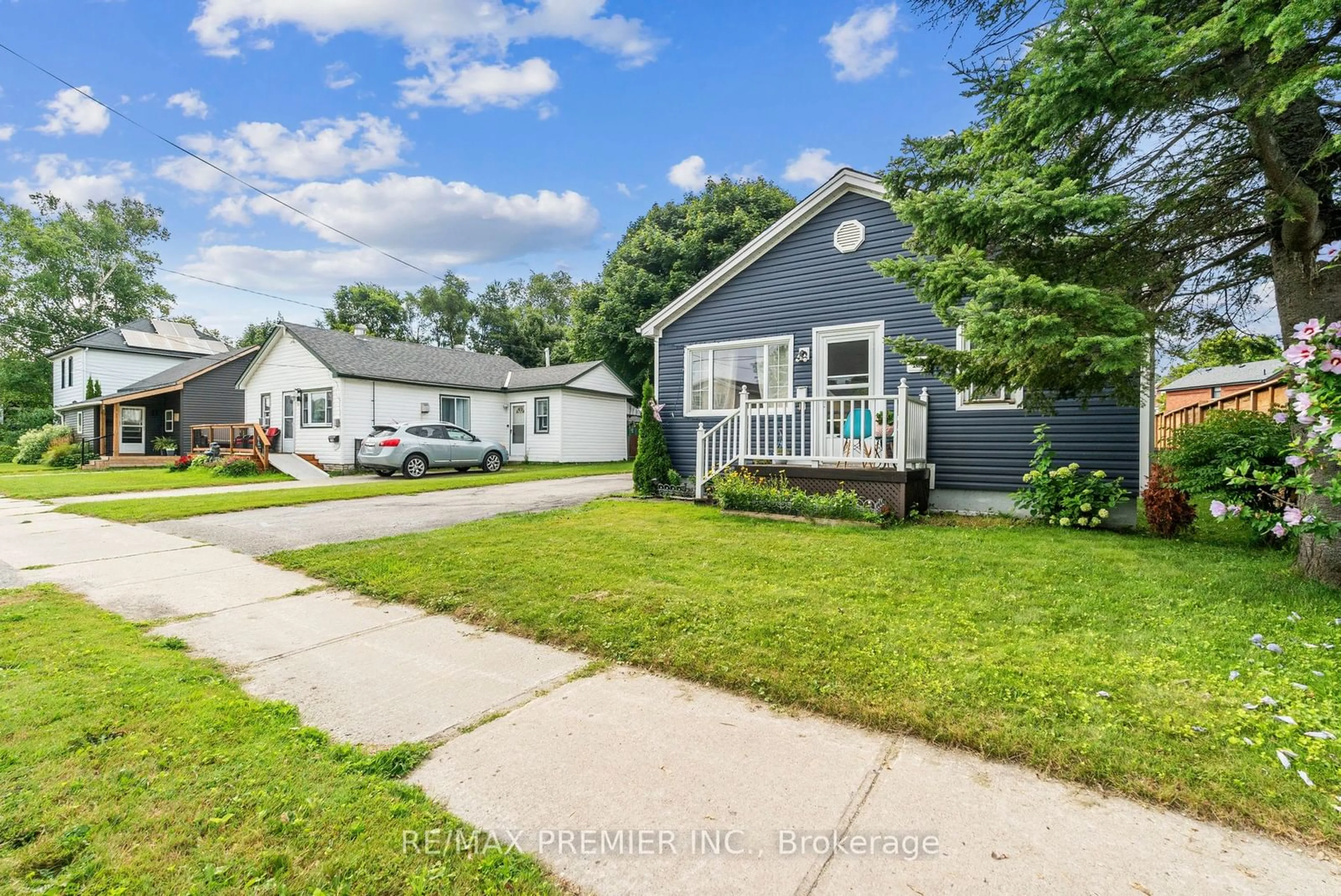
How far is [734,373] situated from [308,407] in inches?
614

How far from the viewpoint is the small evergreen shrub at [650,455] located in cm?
1046

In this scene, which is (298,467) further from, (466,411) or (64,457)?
(64,457)

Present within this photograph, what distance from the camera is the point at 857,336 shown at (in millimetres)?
9180

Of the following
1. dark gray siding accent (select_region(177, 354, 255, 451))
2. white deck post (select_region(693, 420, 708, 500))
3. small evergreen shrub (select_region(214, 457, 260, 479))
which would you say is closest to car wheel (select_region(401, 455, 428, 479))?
small evergreen shrub (select_region(214, 457, 260, 479))

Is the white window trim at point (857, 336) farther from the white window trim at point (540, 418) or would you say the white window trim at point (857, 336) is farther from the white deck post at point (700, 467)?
the white window trim at point (540, 418)

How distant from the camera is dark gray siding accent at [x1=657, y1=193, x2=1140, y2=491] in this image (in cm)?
753

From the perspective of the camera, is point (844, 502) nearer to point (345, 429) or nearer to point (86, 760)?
point (86, 760)

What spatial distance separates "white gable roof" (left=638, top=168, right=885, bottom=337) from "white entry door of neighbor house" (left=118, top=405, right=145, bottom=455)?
80.6 ft

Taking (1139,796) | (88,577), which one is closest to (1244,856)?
(1139,796)

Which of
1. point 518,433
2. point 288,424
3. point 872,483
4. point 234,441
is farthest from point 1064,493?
point 234,441

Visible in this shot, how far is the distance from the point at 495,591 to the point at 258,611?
1.76 metres

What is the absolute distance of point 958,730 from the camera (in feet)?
7.68

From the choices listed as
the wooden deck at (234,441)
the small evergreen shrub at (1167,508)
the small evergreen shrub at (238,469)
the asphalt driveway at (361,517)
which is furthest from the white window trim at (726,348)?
the wooden deck at (234,441)

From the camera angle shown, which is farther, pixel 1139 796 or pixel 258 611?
pixel 258 611
